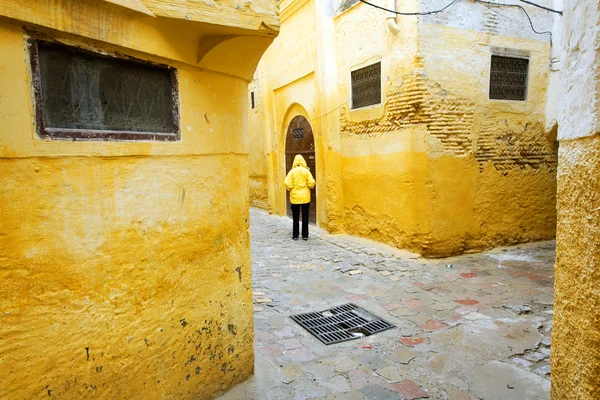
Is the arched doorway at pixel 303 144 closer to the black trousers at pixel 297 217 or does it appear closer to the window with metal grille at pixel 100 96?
the black trousers at pixel 297 217

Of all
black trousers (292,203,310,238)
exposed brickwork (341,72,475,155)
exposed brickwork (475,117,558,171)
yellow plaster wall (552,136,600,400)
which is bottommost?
black trousers (292,203,310,238)

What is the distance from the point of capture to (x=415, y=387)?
10.2 feet

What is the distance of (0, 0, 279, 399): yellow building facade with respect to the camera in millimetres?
1853

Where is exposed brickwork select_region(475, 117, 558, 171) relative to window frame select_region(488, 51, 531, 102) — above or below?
below

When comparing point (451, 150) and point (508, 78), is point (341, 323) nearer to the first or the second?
point (451, 150)

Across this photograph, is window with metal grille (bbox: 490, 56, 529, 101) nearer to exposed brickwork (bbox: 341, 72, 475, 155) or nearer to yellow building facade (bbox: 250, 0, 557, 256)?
yellow building facade (bbox: 250, 0, 557, 256)

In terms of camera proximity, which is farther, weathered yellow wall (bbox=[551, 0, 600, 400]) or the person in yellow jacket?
the person in yellow jacket

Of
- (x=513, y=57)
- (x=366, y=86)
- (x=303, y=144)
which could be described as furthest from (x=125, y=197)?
(x=303, y=144)

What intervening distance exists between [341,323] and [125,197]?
297cm

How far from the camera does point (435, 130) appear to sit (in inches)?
263

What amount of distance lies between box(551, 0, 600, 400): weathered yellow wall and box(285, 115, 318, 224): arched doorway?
788cm

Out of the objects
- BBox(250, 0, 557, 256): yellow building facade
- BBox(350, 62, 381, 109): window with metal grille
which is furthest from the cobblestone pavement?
BBox(350, 62, 381, 109): window with metal grille

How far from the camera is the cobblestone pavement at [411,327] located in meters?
3.12

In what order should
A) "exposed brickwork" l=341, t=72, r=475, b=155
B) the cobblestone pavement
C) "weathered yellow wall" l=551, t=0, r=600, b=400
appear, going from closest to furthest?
"weathered yellow wall" l=551, t=0, r=600, b=400 → the cobblestone pavement → "exposed brickwork" l=341, t=72, r=475, b=155
